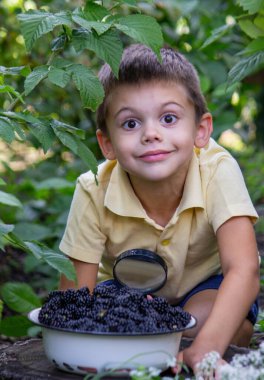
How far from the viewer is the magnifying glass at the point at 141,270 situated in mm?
2529

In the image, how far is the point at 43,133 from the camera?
2.11m

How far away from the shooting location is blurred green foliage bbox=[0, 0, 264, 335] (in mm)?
2045

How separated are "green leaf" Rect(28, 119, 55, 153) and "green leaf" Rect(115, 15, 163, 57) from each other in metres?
0.31

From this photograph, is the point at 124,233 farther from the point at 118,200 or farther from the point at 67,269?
the point at 67,269

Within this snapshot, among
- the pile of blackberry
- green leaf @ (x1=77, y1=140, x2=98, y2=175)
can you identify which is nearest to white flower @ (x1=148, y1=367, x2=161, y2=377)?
the pile of blackberry

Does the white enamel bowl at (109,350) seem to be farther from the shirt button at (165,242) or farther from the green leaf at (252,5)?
the green leaf at (252,5)

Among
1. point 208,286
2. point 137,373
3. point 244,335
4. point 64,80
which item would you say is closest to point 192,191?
point 208,286

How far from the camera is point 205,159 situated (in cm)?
265

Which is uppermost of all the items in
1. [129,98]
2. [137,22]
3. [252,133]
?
[137,22]

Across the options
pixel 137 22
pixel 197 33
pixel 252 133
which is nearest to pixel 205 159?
pixel 137 22

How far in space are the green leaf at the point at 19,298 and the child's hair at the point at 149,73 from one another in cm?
63

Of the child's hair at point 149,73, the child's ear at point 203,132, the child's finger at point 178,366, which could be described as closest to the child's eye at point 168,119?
the child's hair at point 149,73

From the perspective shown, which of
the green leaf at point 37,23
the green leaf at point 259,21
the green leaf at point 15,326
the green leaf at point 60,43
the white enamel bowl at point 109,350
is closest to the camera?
the white enamel bowl at point 109,350

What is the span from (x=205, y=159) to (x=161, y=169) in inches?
10.3
